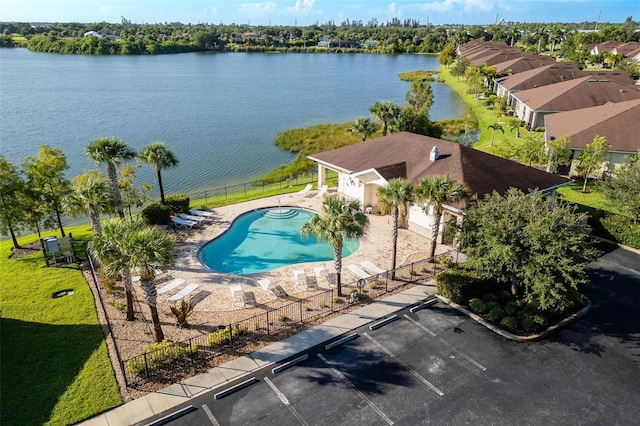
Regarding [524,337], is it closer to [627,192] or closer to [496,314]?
[496,314]

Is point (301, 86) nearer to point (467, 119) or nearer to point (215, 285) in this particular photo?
point (467, 119)

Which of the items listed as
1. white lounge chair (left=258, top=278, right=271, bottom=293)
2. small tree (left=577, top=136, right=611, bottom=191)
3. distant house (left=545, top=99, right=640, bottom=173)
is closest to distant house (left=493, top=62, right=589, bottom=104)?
distant house (left=545, top=99, right=640, bottom=173)

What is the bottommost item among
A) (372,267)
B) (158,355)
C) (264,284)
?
(372,267)

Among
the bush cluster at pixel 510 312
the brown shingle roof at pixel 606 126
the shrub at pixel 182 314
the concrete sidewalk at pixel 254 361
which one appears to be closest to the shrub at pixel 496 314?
the bush cluster at pixel 510 312

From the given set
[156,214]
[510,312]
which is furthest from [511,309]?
[156,214]

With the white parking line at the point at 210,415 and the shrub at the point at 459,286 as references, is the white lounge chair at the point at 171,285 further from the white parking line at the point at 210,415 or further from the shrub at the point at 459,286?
the shrub at the point at 459,286

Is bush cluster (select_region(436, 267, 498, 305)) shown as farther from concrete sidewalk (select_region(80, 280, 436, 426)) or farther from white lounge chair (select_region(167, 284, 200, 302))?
white lounge chair (select_region(167, 284, 200, 302))
